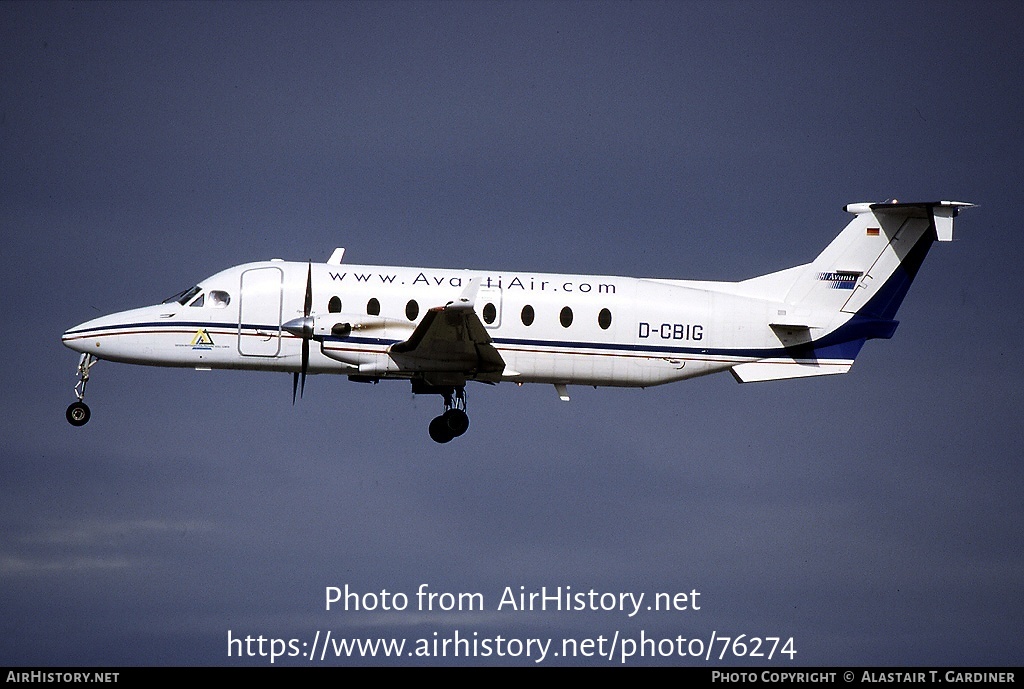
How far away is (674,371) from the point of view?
35.6m

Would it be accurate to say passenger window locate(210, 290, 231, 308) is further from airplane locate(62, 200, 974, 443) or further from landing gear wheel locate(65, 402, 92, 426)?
landing gear wheel locate(65, 402, 92, 426)

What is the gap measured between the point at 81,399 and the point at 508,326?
34.2 ft

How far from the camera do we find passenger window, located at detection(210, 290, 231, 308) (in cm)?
3503

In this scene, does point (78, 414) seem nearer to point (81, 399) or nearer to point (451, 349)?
point (81, 399)

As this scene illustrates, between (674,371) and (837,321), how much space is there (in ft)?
13.9

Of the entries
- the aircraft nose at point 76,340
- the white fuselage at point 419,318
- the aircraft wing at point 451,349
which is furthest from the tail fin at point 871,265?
the aircraft nose at point 76,340

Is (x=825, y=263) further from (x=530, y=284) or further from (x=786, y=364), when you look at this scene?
(x=530, y=284)

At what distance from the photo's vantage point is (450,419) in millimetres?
35188

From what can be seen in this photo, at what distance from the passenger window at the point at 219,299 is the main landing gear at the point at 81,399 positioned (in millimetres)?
3242

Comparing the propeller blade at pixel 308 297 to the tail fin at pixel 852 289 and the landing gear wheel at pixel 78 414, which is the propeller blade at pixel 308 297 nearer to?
the landing gear wheel at pixel 78 414

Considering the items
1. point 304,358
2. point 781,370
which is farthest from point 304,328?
point 781,370

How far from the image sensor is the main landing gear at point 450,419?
3522 cm

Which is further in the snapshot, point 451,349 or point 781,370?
point 781,370
